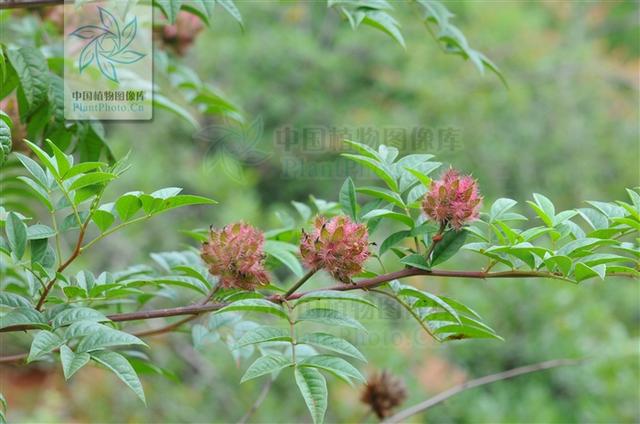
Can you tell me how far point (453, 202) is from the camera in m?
0.78

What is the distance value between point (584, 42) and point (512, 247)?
146 inches

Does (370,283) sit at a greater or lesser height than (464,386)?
greater

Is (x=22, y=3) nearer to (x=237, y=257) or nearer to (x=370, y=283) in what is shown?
(x=237, y=257)

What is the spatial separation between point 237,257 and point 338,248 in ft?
0.39

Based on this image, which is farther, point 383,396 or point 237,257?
point 383,396

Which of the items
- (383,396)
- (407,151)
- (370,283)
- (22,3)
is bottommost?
(383,396)

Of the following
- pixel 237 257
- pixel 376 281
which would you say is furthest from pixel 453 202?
pixel 237 257

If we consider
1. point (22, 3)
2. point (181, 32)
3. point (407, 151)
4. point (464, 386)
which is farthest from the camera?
point (407, 151)

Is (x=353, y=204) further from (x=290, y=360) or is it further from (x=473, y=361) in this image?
(x=473, y=361)

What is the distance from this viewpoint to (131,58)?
1344 mm

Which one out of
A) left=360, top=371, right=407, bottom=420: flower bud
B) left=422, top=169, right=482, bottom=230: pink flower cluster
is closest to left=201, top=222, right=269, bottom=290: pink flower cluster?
left=422, top=169, right=482, bottom=230: pink flower cluster

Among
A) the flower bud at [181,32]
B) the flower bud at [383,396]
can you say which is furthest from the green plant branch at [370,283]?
the flower bud at [181,32]

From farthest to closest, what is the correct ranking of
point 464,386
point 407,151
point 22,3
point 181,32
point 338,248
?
point 407,151
point 181,32
point 464,386
point 22,3
point 338,248
